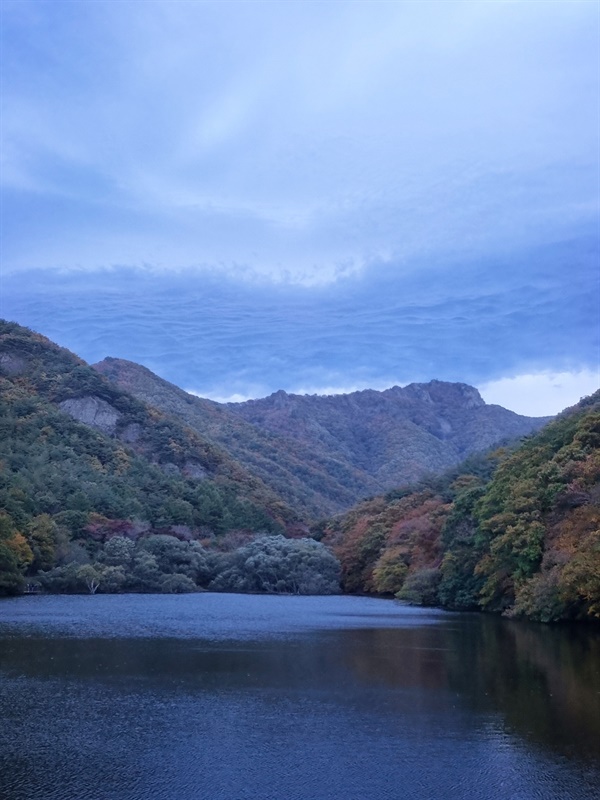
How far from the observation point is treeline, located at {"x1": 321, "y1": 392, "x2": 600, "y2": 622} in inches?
1492

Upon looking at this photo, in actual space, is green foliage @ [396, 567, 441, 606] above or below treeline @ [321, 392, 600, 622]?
below

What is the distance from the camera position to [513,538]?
4341cm

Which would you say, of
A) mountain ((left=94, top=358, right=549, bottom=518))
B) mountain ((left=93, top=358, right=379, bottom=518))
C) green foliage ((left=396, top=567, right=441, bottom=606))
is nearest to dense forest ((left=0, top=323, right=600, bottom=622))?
green foliage ((left=396, top=567, right=441, bottom=606))

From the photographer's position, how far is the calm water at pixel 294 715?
13539 mm

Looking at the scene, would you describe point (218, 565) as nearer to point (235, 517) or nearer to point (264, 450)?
point (235, 517)

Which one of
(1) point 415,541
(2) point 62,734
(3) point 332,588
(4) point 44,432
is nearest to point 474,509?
(1) point 415,541

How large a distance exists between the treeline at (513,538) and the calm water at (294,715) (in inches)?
208

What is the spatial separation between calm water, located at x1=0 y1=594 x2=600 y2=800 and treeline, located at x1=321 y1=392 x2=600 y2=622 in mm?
5282

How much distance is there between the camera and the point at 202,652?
1094 inches

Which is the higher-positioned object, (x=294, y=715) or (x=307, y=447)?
(x=307, y=447)

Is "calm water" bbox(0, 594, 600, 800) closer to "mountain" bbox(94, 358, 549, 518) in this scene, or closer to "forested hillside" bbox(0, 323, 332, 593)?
"forested hillside" bbox(0, 323, 332, 593)

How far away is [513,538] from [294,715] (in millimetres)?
27706

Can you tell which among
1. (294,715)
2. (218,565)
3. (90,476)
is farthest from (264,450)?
(294,715)

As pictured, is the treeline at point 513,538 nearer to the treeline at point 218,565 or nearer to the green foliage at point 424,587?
the green foliage at point 424,587
